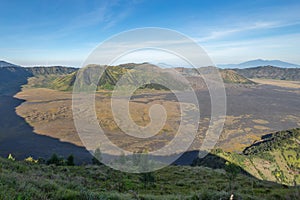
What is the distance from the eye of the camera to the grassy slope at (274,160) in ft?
115

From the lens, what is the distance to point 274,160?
39.8 metres

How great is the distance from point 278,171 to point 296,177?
2692 millimetres

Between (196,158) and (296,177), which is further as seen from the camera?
(196,158)

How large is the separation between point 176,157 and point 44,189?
41.2 m

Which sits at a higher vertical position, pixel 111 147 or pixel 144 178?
pixel 144 178

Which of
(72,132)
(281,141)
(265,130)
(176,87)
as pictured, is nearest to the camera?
(281,141)

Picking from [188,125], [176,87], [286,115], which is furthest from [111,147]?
[176,87]

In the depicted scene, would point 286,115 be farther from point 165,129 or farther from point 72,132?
point 72,132

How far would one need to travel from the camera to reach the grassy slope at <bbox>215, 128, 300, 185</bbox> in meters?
35.2

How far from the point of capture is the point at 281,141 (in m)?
47.5

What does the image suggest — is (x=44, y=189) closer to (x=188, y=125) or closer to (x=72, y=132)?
(x=72, y=132)

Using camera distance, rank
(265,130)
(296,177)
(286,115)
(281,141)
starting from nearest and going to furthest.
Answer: (296,177)
(281,141)
(265,130)
(286,115)

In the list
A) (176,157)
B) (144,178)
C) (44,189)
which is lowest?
(176,157)

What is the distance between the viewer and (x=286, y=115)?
85.1 m
